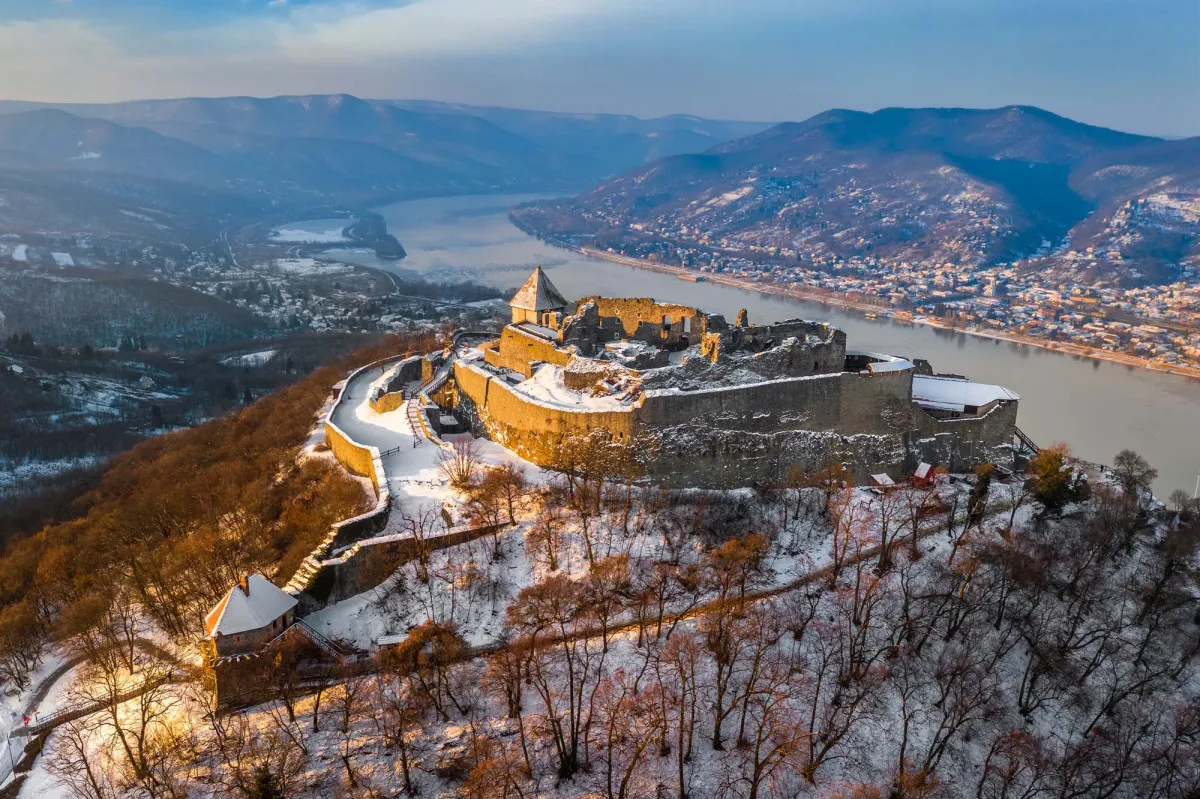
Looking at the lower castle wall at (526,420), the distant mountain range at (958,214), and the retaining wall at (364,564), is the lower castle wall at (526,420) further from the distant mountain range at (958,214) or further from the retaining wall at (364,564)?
the distant mountain range at (958,214)

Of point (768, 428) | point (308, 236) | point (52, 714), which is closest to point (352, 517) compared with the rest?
point (52, 714)

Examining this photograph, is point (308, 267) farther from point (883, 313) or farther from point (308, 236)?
point (883, 313)

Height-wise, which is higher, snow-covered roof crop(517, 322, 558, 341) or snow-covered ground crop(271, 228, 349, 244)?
snow-covered ground crop(271, 228, 349, 244)

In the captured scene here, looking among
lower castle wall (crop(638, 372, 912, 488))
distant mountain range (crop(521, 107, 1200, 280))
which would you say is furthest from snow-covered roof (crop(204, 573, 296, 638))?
distant mountain range (crop(521, 107, 1200, 280))

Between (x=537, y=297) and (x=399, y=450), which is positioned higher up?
(x=537, y=297)

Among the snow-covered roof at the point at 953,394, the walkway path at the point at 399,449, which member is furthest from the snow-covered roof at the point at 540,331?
the snow-covered roof at the point at 953,394

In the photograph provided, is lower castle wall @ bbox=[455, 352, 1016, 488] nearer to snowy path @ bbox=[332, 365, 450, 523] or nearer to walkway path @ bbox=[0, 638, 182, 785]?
snowy path @ bbox=[332, 365, 450, 523]
